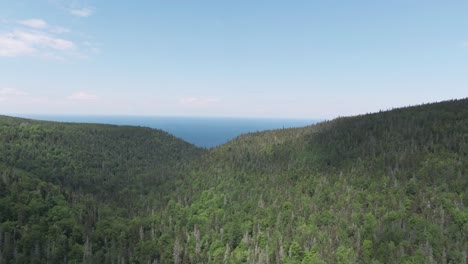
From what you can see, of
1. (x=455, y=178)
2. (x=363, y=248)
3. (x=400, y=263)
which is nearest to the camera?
(x=400, y=263)

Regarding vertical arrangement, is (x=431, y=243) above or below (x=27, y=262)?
above

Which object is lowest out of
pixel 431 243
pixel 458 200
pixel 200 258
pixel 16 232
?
pixel 200 258

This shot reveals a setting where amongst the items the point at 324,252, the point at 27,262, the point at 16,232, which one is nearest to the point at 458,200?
the point at 324,252

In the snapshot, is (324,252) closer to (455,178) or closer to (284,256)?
(284,256)

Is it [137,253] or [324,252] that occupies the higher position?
[324,252]

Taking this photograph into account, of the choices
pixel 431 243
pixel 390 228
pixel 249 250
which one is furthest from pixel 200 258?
pixel 431 243

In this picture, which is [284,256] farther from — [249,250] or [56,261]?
[56,261]

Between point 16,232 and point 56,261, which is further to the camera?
point 16,232

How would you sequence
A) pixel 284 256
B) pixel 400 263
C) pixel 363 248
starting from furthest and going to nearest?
pixel 284 256 → pixel 363 248 → pixel 400 263

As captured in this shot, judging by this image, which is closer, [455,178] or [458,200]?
[458,200]
